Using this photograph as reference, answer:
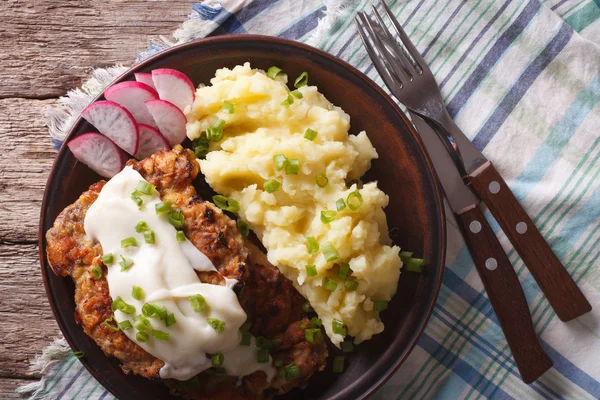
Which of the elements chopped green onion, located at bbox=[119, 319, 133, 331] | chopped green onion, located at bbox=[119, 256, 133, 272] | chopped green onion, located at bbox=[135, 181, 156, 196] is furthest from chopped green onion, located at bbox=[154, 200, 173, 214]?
chopped green onion, located at bbox=[119, 319, 133, 331]

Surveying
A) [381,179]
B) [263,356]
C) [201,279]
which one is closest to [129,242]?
[201,279]

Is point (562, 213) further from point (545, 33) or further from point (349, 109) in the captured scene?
point (349, 109)

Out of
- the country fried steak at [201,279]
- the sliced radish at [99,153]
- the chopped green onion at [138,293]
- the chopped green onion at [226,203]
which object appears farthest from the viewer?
the sliced radish at [99,153]

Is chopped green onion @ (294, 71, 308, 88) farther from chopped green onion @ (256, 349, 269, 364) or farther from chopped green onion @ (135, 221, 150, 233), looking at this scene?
chopped green onion @ (256, 349, 269, 364)

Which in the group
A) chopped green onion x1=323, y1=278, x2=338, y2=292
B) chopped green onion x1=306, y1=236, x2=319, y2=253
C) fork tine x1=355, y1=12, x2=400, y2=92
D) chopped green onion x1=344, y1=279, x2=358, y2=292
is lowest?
chopped green onion x1=323, y1=278, x2=338, y2=292

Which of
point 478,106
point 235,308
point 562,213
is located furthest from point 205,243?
point 562,213

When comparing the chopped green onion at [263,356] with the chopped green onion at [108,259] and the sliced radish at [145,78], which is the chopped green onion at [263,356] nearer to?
the chopped green onion at [108,259]

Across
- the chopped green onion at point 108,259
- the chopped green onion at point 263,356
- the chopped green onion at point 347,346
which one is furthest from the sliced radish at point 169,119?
the chopped green onion at point 347,346
